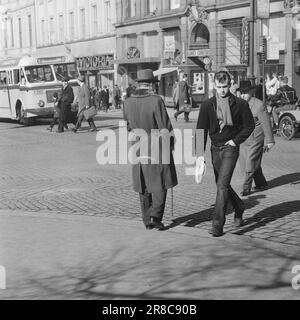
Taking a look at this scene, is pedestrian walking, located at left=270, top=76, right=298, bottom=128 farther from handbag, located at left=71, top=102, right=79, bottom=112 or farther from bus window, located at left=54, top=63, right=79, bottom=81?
bus window, located at left=54, top=63, right=79, bottom=81

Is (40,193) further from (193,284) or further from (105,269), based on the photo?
(193,284)

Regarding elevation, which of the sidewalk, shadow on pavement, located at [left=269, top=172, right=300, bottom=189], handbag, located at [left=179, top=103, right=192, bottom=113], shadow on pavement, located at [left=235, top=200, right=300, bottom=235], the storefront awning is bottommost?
shadow on pavement, located at [left=269, top=172, right=300, bottom=189]

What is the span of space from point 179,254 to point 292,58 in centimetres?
2554

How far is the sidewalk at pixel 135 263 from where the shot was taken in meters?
4.93

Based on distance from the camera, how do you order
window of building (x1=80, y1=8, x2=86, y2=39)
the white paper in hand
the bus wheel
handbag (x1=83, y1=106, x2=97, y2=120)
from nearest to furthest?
the white paper in hand < the bus wheel < handbag (x1=83, y1=106, x2=97, y2=120) < window of building (x1=80, y1=8, x2=86, y2=39)

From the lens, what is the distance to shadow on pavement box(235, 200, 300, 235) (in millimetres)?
7129

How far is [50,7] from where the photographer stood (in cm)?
5666

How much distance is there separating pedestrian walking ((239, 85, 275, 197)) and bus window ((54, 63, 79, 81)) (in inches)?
635

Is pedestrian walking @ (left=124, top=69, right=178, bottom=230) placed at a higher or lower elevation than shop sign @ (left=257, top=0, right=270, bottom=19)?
lower

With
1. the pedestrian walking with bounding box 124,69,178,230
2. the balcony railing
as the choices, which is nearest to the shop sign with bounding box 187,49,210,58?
the balcony railing

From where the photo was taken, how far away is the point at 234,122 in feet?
22.2

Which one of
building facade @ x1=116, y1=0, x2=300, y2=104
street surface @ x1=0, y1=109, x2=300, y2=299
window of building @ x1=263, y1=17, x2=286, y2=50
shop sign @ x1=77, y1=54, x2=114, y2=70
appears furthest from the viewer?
shop sign @ x1=77, y1=54, x2=114, y2=70

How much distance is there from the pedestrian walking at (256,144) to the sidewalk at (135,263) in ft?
8.23

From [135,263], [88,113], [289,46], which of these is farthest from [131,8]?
[135,263]
